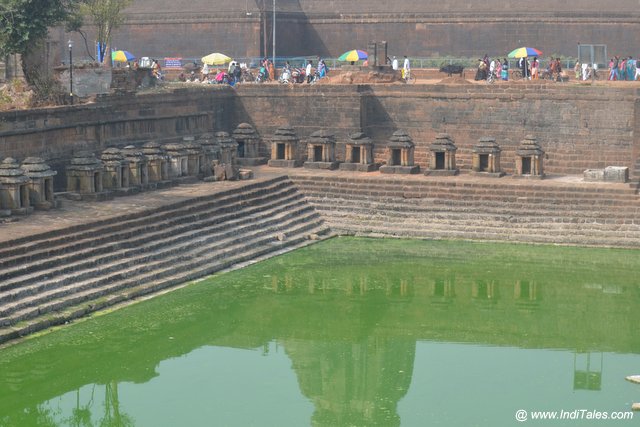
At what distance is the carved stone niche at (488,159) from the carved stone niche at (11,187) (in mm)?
11205

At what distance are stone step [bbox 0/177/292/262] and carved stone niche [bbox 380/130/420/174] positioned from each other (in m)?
2.65

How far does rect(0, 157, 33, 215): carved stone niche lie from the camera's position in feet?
71.4

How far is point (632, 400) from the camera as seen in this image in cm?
1548

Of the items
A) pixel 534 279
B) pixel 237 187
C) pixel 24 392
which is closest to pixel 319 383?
pixel 24 392

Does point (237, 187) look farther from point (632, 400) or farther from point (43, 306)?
point (632, 400)

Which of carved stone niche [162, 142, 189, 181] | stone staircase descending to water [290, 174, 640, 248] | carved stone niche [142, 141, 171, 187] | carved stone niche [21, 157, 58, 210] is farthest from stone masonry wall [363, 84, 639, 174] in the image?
carved stone niche [21, 157, 58, 210]

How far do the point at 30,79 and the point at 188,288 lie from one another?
341 inches

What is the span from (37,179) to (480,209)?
9519 mm

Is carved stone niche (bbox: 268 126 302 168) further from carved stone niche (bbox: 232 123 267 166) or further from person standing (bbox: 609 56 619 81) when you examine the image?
person standing (bbox: 609 56 619 81)

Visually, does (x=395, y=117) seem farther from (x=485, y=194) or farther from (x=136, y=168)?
(x=136, y=168)

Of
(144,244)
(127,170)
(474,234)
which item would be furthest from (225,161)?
(144,244)

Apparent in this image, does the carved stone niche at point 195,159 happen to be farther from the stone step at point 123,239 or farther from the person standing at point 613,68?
the person standing at point 613,68

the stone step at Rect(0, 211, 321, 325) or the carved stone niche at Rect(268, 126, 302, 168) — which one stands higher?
the carved stone niche at Rect(268, 126, 302, 168)

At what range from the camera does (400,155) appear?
2941cm
